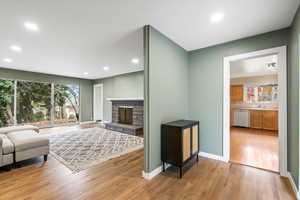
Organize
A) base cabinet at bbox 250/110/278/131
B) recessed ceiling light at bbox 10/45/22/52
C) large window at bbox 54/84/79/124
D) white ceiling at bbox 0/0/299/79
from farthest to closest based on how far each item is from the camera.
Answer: large window at bbox 54/84/79/124, base cabinet at bbox 250/110/278/131, recessed ceiling light at bbox 10/45/22/52, white ceiling at bbox 0/0/299/79

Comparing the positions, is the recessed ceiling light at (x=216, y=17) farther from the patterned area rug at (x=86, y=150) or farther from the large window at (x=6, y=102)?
the large window at (x=6, y=102)

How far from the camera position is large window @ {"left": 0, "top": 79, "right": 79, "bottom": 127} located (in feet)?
16.9

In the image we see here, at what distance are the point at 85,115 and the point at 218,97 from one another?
6894mm

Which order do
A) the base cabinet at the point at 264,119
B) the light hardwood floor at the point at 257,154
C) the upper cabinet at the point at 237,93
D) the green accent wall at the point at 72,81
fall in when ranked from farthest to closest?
1. the upper cabinet at the point at 237,93
2. the base cabinet at the point at 264,119
3. the green accent wall at the point at 72,81
4. the light hardwood floor at the point at 257,154

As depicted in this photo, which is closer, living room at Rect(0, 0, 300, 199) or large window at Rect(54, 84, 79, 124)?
living room at Rect(0, 0, 300, 199)

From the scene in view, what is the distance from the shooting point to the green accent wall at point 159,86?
7.10ft

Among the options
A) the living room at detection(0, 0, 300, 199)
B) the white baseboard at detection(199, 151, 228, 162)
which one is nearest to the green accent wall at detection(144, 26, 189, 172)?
the living room at detection(0, 0, 300, 199)

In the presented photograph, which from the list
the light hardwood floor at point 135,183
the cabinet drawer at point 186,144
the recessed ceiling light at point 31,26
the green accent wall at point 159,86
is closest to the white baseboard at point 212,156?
the light hardwood floor at point 135,183

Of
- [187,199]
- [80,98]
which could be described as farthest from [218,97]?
[80,98]

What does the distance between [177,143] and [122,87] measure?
4.92 metres

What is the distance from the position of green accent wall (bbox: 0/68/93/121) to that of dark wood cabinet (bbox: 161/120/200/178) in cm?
624

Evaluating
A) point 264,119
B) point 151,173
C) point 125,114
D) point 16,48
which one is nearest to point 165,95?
point 151,173

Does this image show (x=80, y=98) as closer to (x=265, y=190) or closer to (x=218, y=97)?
(x=218, y=97)

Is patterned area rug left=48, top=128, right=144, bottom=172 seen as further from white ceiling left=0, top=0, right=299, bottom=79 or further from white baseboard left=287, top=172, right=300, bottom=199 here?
white baseboard left=287, top=172, right=300, bottom=199
